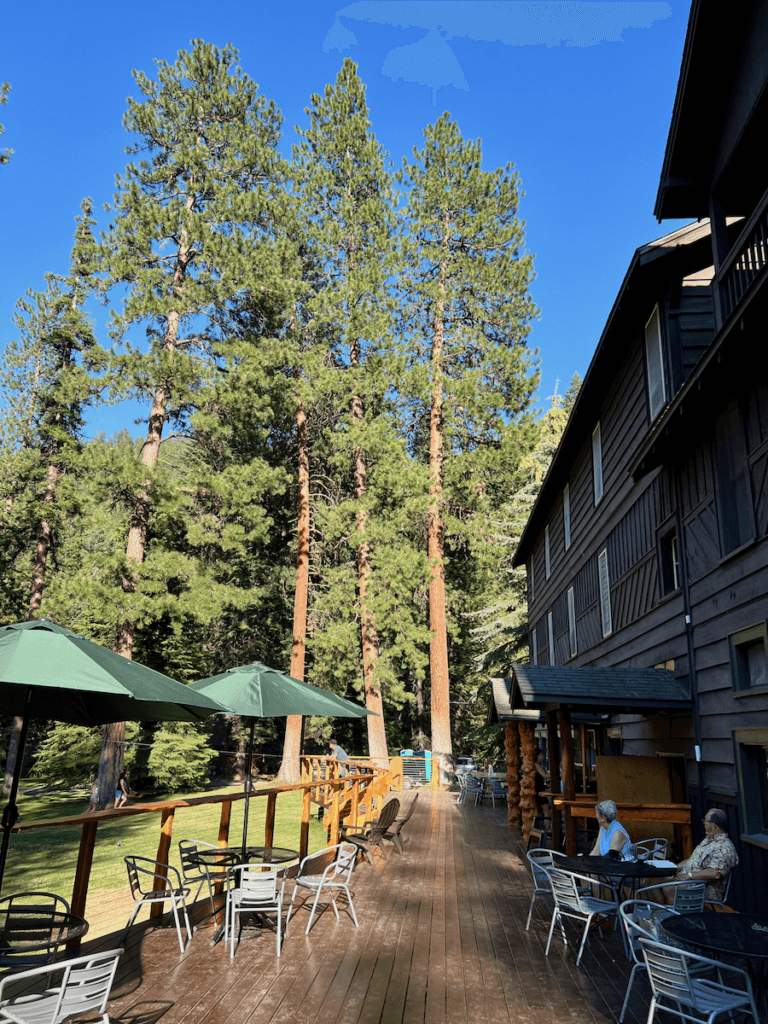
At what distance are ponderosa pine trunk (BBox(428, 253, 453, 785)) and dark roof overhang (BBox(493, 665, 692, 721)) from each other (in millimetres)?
14284

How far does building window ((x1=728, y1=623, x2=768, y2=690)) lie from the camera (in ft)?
20.1

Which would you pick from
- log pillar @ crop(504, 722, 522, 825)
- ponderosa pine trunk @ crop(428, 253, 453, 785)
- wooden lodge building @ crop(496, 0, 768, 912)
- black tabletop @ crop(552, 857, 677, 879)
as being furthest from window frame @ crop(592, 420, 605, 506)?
ponderosa pine trunk @ crop(428, 253, 453, 785)

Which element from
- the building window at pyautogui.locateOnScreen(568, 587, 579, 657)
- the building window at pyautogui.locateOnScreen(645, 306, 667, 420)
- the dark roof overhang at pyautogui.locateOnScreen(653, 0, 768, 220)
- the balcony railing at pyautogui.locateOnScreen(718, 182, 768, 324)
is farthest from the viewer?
the building window at pyautogui.locateOnScreen(568, 587, 579, 657)

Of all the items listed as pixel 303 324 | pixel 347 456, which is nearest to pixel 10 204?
pixel 303 324

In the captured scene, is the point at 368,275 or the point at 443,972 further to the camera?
the point at 368,275

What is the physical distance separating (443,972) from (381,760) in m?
16.4

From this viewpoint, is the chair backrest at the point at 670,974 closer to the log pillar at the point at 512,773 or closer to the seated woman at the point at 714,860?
the seated woman at the point at 714,860

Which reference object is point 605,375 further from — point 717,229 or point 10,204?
point 10,204

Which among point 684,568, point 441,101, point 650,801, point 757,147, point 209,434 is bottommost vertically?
point 650,801

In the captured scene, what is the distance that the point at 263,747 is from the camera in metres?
30.3

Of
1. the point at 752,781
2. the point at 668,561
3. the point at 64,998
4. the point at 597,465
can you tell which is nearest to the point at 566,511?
the point at 597,465

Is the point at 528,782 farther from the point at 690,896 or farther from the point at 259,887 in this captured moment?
the point at 259,887

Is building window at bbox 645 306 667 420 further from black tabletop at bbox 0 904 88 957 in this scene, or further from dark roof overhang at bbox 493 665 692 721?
black tabletop at bbox 0 904 88 957

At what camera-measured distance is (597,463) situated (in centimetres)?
1272
